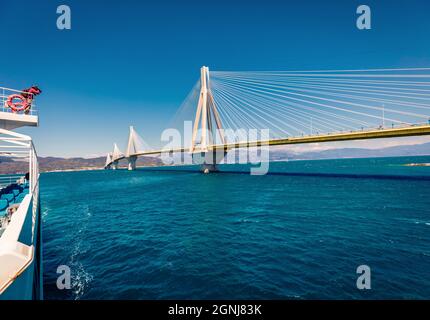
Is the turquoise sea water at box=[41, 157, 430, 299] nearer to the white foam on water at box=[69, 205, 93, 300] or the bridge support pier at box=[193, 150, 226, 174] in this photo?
the white foam on water at box=[69, 205, 93, 300]

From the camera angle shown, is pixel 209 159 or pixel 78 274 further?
pixel 209 159

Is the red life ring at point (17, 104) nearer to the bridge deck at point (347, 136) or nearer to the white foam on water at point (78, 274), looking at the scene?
the white foam on water at point (78, 274)

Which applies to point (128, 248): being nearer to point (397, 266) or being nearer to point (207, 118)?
point (397, 266)

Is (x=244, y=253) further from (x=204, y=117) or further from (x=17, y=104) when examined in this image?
(x=204, y=117)

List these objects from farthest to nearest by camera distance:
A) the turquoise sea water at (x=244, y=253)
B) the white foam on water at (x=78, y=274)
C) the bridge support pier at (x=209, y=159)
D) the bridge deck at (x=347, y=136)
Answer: the bridge support pier at (x=209, y=159) < the bridge deck at (x=347, y=136) < the white foam on water at (x=78, y=274) < the turquoise sea water at (x=244, y=253)

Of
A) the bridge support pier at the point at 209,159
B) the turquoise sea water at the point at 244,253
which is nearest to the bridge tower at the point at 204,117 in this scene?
the bridge support pier at the point at 209,159

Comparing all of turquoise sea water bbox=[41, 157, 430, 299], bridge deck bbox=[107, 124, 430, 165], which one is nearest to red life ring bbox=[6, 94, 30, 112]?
turquoise sea water bbox=[41, 157, 430, 299]

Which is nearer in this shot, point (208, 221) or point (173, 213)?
point (208, 221)

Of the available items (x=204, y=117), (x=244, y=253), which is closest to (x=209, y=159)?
(x=204, y=117)

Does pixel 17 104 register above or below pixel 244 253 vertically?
above

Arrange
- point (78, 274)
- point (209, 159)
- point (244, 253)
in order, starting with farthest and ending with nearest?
1. point (209, 159)
2. point (244, 253)
3. point (78, 274)
